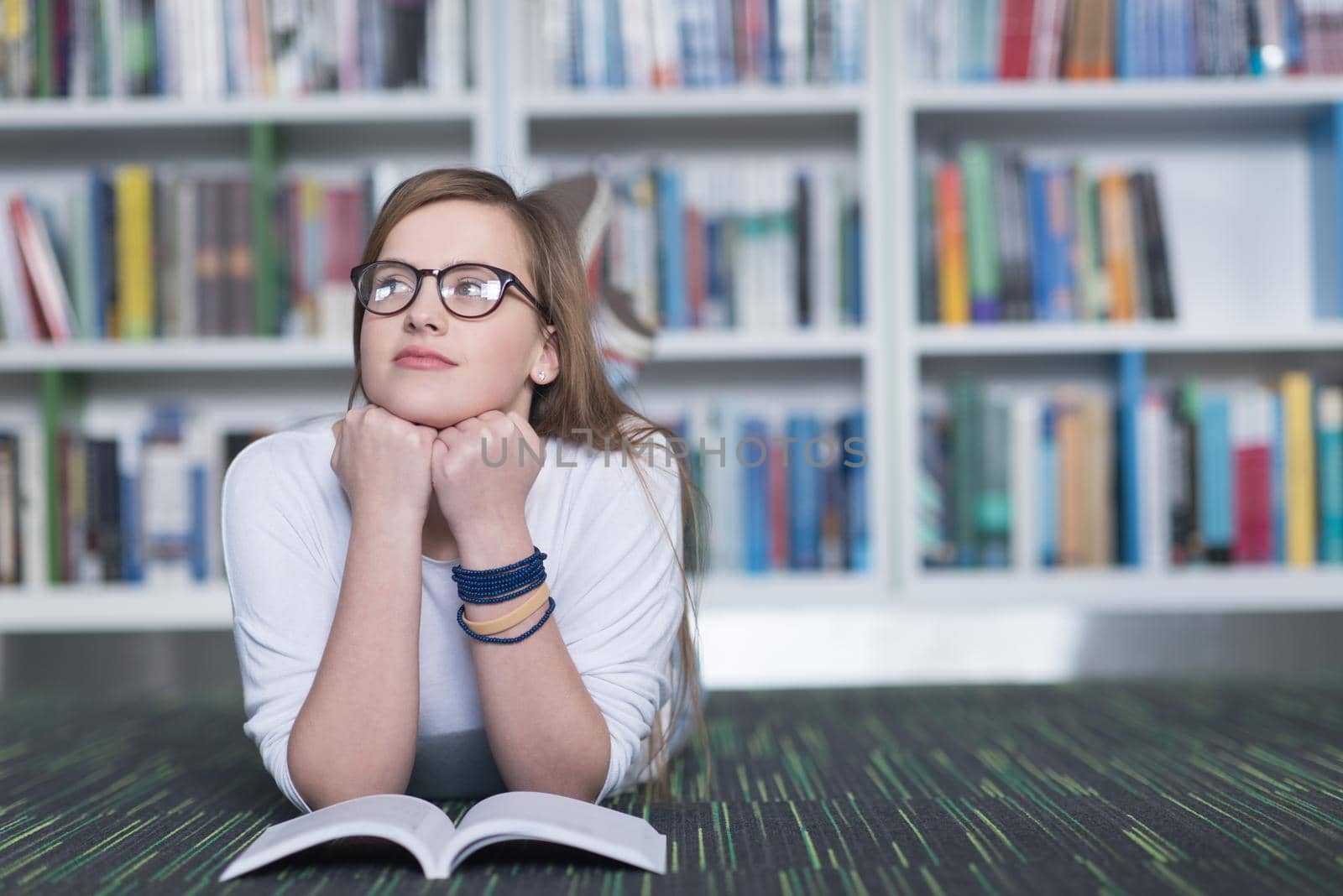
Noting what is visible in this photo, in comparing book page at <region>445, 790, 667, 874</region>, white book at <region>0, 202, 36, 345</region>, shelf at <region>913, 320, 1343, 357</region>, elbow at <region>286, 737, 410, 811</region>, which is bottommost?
book page at <region>445, 790, 667, 874</region>

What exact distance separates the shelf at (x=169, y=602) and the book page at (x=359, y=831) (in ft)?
3.69

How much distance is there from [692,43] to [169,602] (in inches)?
51.9

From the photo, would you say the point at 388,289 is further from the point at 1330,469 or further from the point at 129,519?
the point at 1330,469

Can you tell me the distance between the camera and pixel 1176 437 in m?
1.94

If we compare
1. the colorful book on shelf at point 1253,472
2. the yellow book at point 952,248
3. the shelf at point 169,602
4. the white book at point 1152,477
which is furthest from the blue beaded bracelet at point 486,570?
the colorful book on shelf at point 1253,472

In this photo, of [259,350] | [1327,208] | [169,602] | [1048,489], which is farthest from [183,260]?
[1327,208]

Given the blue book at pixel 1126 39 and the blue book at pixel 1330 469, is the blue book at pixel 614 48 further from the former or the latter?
the blue book at pixel 1330 469

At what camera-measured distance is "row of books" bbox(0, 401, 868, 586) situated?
1956mm

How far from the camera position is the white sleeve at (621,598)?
921 millimetres

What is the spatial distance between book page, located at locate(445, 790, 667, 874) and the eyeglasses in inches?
15.0

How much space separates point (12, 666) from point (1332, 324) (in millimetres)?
2380

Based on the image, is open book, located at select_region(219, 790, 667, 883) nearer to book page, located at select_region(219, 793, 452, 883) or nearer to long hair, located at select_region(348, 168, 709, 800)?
book page, located at select_region(219, 793, 452, 883)

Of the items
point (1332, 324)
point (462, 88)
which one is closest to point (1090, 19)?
point (1332, 324)

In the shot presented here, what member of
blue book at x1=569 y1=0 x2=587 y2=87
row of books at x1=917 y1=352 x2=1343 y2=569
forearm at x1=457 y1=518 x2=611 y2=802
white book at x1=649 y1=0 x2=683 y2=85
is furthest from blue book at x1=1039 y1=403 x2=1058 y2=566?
forearm at x1=457 y1=518 x2=611 y2=802
